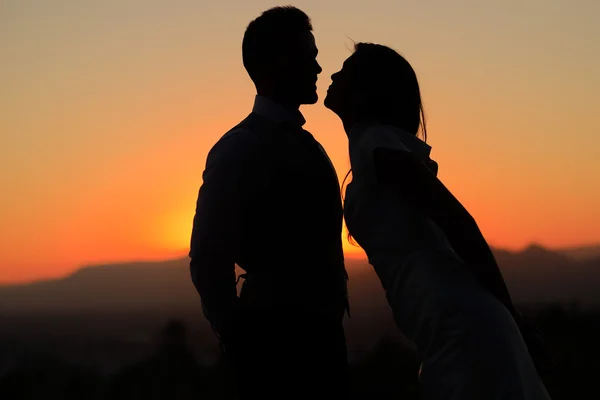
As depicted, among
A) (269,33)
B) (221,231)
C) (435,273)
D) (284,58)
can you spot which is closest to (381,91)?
(435,273)

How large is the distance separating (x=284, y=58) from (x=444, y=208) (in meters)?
1.50

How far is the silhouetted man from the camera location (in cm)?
359

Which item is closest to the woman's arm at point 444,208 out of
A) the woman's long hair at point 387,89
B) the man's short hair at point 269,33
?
the woman's long hair at point 387,89

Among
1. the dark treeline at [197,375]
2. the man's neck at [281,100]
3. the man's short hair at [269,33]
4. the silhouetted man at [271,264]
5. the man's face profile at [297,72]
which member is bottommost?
the dark treeline at [197,375]

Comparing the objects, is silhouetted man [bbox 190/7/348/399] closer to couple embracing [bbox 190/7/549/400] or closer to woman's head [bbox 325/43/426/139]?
couple embracing [bbox 190/7/549/400]

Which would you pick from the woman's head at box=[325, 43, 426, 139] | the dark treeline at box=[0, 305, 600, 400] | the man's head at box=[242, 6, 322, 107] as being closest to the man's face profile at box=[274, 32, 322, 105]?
the man's head at box=[242, 6, 322, 107]

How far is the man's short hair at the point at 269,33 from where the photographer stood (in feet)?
13.2

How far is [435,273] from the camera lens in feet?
9.13

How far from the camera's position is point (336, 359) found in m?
3.75

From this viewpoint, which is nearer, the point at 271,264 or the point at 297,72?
the point at 271,264

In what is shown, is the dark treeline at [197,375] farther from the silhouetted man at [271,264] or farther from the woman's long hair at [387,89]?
the woman's long hair at [387,89]

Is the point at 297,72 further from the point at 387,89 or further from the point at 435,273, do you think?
the point at 435,273

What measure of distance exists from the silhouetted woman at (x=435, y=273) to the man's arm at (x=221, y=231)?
0.82 meters

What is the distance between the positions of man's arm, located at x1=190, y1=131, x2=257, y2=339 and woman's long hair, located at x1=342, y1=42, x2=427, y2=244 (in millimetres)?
765
